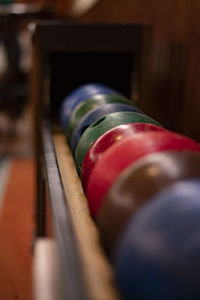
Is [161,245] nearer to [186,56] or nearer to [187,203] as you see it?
[187,203]

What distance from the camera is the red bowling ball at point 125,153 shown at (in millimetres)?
789

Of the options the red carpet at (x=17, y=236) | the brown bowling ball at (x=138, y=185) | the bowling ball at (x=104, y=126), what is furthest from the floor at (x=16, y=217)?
the brown bowling ball at (x=138, y=185)

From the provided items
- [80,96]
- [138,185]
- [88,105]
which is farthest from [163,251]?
[80,96]

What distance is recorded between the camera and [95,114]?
4.09 feet

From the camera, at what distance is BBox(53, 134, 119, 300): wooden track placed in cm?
59

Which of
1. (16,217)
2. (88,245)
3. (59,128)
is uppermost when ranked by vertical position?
(88,245)

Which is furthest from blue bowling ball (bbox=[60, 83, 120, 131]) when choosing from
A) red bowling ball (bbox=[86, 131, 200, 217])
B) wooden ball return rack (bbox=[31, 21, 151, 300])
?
red bowling ball (bbox=[86, 131, 200, 217])

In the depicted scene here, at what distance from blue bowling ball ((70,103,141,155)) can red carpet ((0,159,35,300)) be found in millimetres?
687

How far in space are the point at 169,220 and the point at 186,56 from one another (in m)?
1.33

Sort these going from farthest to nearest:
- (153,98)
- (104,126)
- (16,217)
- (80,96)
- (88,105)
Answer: (16,217) → (153,98) → (80,96) → (88,105) → (104,126)

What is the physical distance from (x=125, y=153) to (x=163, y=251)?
294 millimetres

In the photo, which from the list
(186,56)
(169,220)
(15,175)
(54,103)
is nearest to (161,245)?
(169,220)

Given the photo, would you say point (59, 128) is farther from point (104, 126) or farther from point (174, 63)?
point (104, 126)

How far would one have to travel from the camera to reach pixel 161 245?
0.54 m
